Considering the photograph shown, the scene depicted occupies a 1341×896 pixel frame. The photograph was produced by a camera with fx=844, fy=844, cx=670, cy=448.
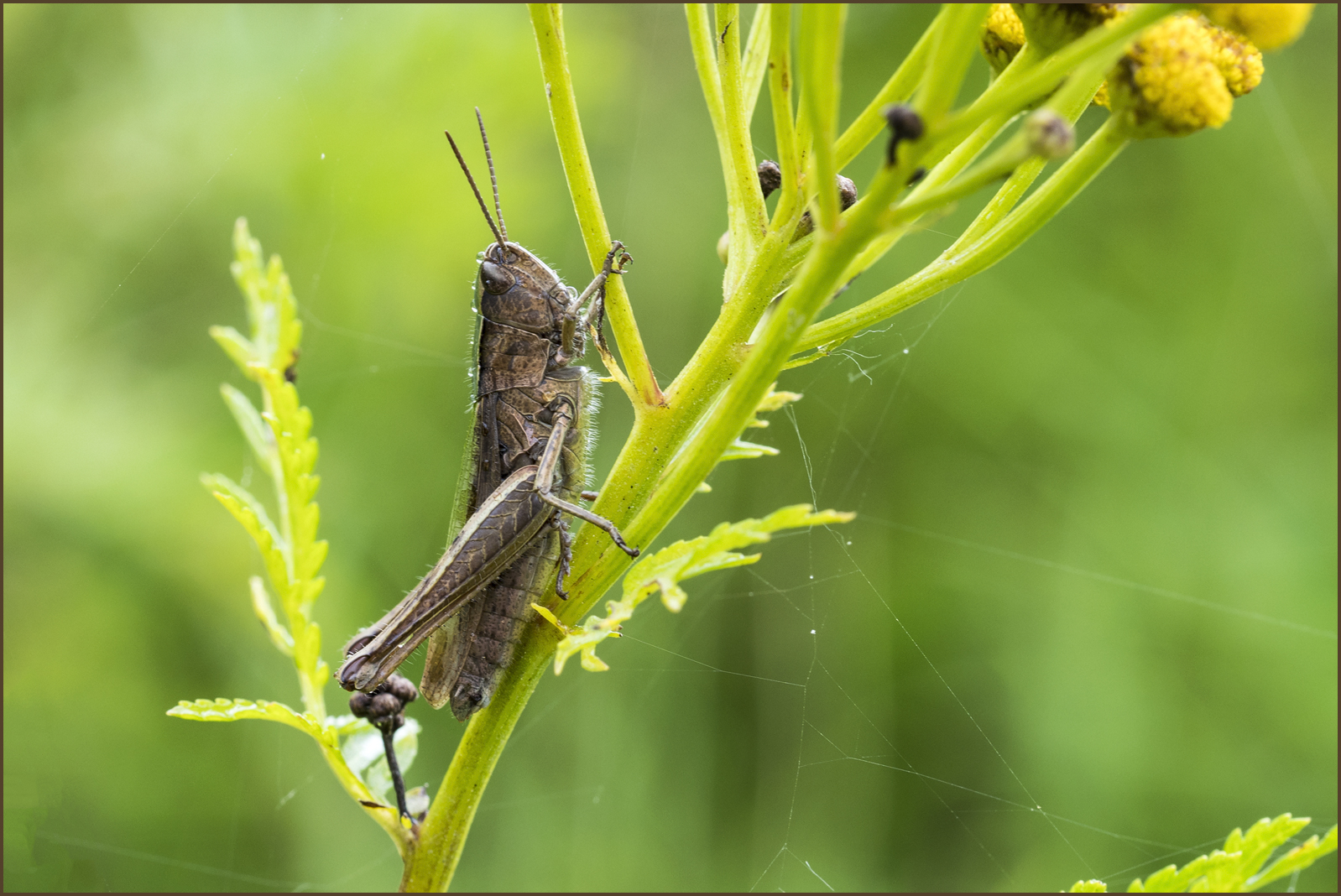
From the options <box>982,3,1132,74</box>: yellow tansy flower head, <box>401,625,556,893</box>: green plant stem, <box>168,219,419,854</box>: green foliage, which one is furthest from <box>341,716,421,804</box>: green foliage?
<box>982,3,1132,74</box>: yellow tansy flower head

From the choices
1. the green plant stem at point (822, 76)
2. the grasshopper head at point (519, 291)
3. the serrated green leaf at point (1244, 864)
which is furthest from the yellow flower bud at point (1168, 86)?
the grasshopper head at point (519, 291)

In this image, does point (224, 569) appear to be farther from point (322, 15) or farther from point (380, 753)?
point (322, 15)

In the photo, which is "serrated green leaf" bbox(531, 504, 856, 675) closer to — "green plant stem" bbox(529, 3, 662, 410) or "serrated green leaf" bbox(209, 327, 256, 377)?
"green plant stem" bbox(529, 3, 662, 410)

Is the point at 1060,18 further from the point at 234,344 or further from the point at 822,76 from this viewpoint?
the point at 234,344

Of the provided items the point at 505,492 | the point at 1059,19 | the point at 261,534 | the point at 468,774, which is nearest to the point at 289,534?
the point at 261,534

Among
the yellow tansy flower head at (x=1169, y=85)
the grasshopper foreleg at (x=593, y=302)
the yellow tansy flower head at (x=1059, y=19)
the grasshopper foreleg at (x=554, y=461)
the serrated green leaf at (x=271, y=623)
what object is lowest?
the serrated green leaf at (x=271, y=623)

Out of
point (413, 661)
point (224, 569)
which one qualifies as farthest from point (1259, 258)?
point (224, 569)

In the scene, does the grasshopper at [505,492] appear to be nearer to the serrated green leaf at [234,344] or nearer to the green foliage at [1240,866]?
the serrated green leaf at [234,344]
